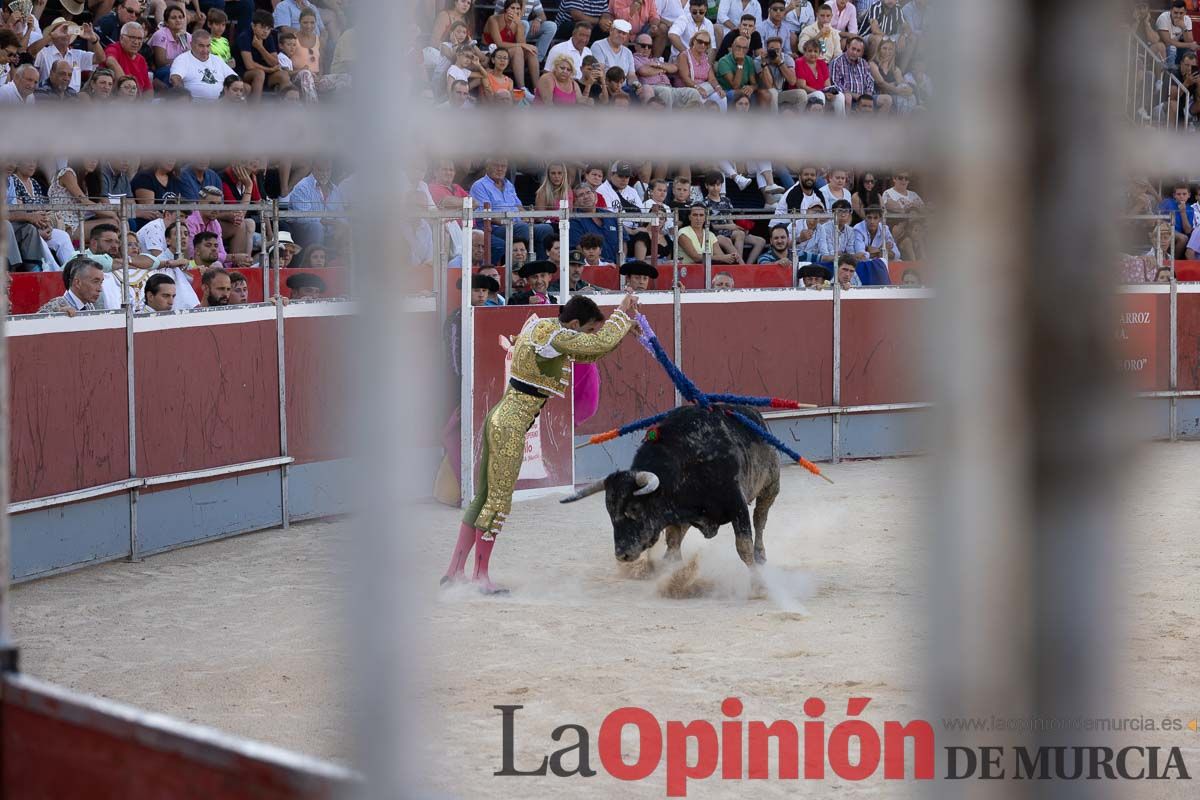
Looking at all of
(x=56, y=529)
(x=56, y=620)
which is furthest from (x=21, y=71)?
(x=56, y=620)

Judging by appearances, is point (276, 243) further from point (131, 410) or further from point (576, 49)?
point (576, 49)

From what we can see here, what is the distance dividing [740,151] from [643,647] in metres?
5.39

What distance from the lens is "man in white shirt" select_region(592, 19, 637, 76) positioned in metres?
12.5

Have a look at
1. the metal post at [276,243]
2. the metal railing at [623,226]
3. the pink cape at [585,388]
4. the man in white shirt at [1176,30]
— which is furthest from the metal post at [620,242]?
the man in white shirt at [1176,30]

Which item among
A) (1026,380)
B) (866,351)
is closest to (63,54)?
(866,351)

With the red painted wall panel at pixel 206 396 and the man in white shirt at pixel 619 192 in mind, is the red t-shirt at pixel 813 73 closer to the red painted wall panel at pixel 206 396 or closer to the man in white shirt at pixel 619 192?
the man in white shirt at pixel 619 192

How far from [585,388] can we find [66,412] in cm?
285

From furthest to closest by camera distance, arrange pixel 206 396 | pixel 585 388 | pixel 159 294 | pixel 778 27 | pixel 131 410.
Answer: pixel 778 27, pixel 585 388, pixel 206 396, pixel 159 294, pixel 131 410

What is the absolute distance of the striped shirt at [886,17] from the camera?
1421 centimetres

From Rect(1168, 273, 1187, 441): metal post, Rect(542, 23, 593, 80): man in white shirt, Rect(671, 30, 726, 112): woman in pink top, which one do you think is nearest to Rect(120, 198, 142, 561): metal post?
Rect(542, 23, 593, 80): man in white shirt

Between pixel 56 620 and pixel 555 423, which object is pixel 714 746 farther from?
pixel 555 423

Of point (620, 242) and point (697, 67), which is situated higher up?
point (697, 67)

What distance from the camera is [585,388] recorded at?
29.7 feet

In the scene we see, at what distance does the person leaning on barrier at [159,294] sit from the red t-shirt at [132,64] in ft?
5.85
